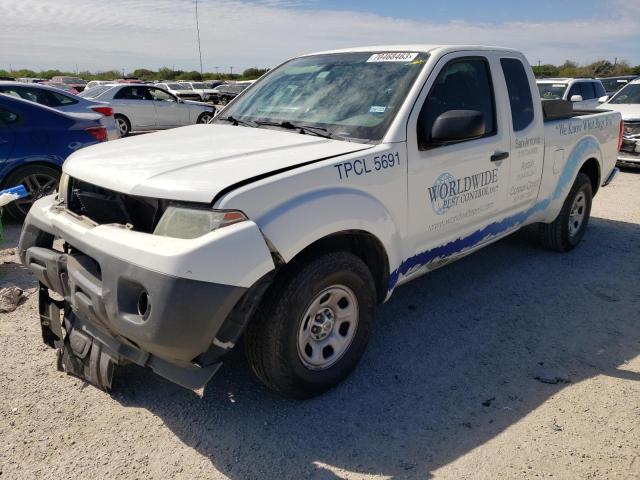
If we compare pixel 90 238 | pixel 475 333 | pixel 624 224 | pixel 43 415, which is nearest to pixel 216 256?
pixel 90 238

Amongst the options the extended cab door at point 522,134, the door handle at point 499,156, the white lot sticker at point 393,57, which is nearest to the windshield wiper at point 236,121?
the white lot sticker at point 393,57

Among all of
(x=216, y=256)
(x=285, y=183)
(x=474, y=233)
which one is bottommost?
(x=474, y=233)

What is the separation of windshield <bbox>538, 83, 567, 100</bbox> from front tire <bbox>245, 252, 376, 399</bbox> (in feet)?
36.6

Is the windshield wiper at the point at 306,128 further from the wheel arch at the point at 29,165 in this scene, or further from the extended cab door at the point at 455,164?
the wheel arch at the point at 29,165

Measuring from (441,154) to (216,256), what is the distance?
5.84 ft

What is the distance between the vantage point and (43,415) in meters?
2.87

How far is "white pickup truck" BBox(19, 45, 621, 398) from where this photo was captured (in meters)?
2.33

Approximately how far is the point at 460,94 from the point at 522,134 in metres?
0.77

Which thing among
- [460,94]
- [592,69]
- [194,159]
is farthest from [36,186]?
[592,69]

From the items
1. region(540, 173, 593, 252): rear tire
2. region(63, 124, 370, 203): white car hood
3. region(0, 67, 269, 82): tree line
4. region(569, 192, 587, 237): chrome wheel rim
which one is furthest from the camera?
region(0, 67, 269, 82): tree line

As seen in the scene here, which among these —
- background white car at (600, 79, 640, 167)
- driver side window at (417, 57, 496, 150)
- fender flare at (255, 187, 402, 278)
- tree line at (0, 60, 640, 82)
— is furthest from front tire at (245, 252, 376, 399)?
tree line at (0, 60, 640, 82)

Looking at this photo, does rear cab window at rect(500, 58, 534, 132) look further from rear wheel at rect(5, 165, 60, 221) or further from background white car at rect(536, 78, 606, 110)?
background white car at rect(536, 78, 606, 110)

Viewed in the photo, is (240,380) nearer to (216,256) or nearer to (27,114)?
(216,256)

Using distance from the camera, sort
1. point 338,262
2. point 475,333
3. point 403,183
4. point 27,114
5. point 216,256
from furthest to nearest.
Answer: point 27,114, point 475,333, point 403,183, point 338,262, point 216,256
